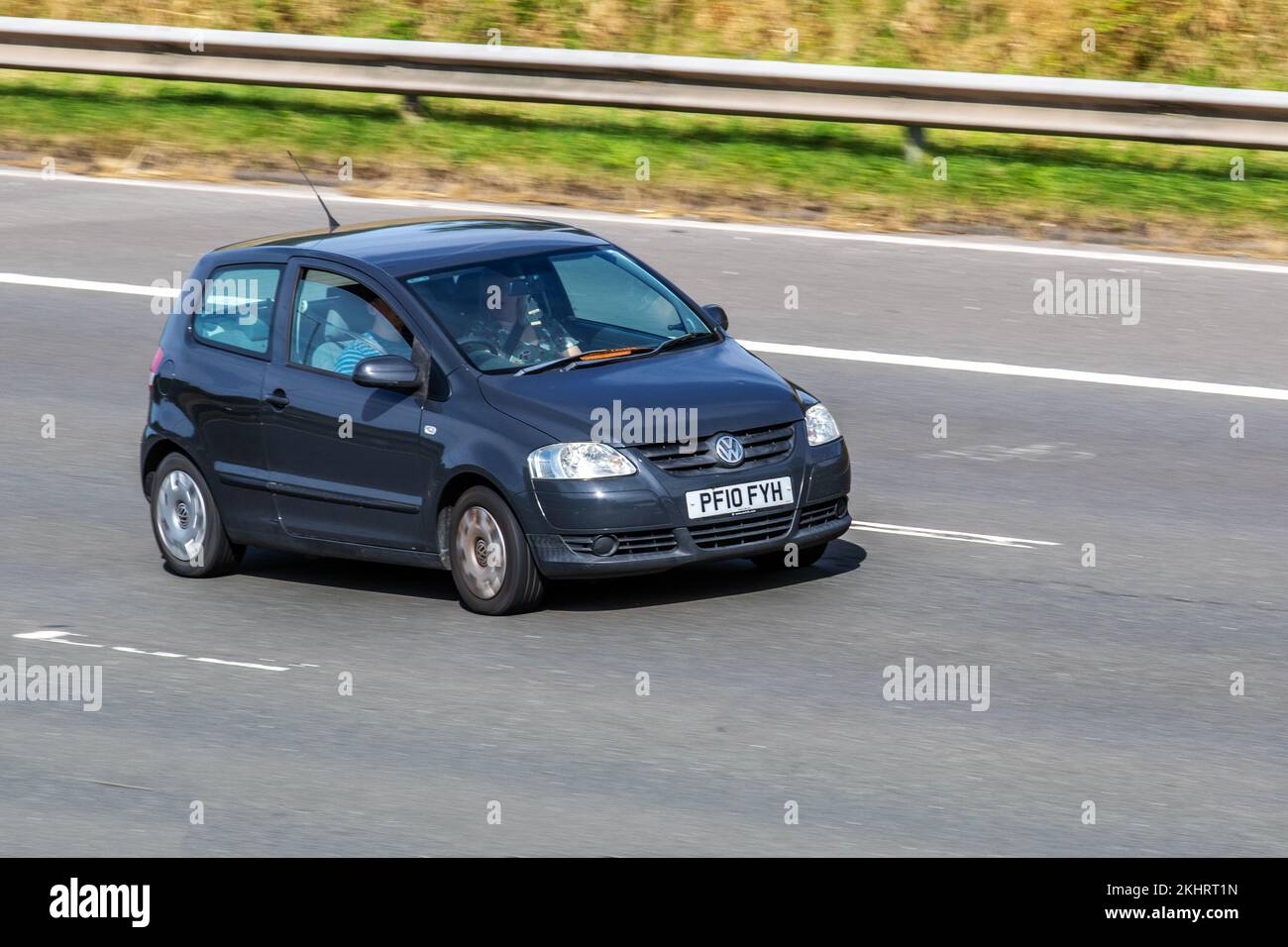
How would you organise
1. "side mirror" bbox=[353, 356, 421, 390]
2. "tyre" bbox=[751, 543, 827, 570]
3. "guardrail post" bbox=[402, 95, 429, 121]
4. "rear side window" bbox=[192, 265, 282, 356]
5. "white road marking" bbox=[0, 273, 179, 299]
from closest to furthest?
"side mirror" bbox=[353, 356, 421, 390], "tyre" bbox=[751, 543, 827, 570], "rear side window" bbox=[192, 265, 282, 356], "white road marking" bbox=[0, 273, 179, 299], "guardrail post" bbox=[402, 95, 429, 121]

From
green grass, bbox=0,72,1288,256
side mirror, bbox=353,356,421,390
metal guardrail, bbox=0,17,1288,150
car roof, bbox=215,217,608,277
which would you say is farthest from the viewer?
green grass, bbox=0,72,1288,256

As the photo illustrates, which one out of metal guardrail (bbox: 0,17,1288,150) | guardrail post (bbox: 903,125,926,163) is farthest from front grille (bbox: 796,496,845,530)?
guardrail post (bbox: 903,125,926,163)

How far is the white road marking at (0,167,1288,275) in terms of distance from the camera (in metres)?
15.9

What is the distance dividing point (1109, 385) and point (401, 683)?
20.3 ft

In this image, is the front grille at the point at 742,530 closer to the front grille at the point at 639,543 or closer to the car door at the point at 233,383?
the front grille at the point at 639,543

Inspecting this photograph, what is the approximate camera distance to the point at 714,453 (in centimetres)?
940

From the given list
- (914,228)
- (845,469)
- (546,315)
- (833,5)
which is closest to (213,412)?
(546,315)

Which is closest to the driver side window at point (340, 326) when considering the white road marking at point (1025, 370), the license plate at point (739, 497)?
the license plate at point (739, 497)

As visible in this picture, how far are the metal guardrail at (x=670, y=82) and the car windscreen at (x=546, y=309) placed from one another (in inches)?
299

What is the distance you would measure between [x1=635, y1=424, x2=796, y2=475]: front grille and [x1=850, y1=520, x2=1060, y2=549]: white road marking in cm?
134

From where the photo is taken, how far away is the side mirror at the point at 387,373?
31.6ft

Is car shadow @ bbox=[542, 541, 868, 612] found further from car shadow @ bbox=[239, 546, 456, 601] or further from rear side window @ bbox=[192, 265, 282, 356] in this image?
rear side window @ bbox=[192, 265, 282, 356]

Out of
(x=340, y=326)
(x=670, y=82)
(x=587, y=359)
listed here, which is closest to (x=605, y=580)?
(x=587, y=359)

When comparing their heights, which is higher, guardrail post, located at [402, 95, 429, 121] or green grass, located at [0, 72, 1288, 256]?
guardrail post, located at [402, 95, 429, 121]
